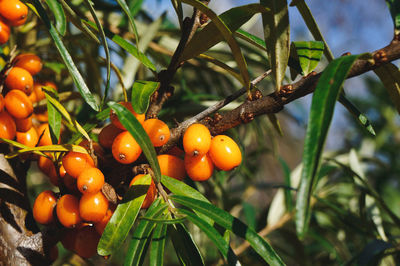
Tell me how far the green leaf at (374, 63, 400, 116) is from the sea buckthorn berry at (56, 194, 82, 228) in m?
0.54

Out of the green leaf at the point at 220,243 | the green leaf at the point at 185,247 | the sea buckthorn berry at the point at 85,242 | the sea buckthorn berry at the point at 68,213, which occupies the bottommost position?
the sea buckthorn berry at the point at 85,242

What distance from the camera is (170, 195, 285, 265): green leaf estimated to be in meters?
0.49

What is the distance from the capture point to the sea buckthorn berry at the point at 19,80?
26.0 inches

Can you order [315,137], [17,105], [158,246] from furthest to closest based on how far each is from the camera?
[17,105] → [158,246] → [315,137]

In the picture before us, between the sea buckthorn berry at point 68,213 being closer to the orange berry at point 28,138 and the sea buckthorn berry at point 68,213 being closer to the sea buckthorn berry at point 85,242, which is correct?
the sea buckthorn berry at point 85,242

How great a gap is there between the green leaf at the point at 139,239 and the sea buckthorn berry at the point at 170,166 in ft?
0.24

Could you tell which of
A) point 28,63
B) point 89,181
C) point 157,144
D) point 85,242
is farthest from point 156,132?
point 28,63

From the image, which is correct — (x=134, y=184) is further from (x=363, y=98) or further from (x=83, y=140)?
(x=363, y=98)

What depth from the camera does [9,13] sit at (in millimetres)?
643

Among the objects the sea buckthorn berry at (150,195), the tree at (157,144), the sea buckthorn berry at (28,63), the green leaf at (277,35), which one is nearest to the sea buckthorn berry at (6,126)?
the tree at (157,144)

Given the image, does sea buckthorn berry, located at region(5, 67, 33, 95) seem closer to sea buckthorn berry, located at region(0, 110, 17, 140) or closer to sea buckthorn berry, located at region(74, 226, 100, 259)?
sea buckthorn berry, located at region(0, 110, 17, 140)

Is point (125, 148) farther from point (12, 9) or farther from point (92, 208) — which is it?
point (12, 9)

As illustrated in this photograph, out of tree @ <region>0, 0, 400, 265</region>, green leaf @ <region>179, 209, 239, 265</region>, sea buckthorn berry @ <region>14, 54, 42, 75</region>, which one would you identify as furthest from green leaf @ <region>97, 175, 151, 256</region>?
sea buckthorn berry @ <region>14, 54, 42, 75</region>

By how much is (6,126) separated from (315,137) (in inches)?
20.6
